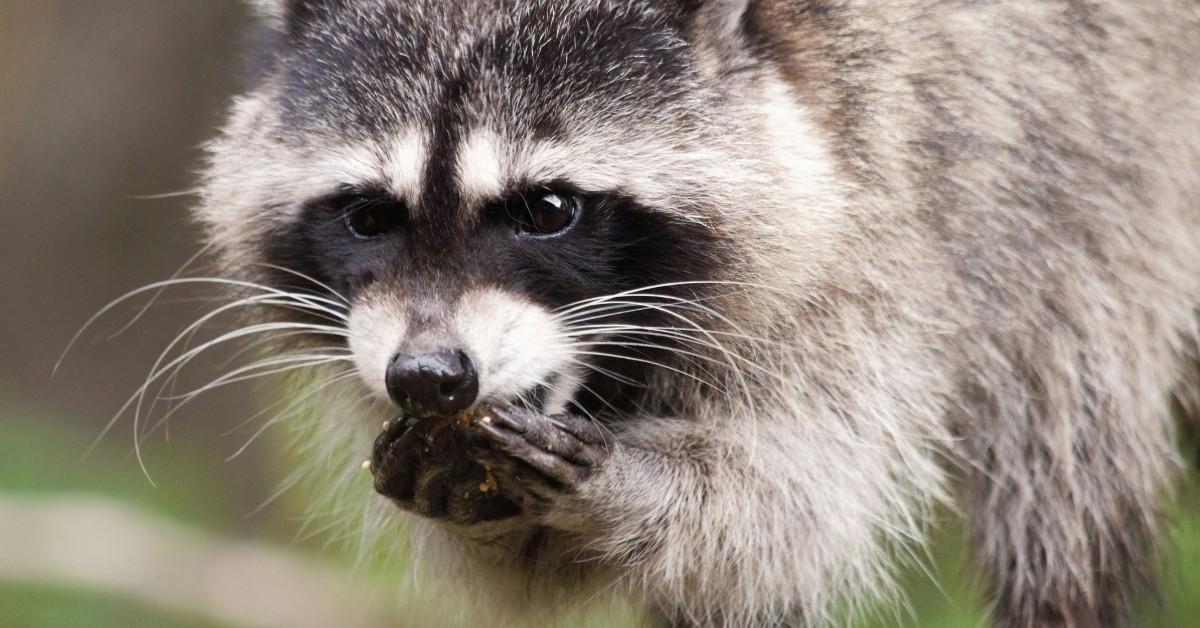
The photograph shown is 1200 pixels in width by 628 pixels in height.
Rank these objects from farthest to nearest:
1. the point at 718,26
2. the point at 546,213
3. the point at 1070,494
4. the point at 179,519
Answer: the point at 179,519 → the point at 1070,494 → the point at 718,26 → the point at 546,213

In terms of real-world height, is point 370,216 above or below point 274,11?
below

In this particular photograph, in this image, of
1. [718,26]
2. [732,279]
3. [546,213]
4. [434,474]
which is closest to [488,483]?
[434,474]

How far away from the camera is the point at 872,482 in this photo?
3264 mm

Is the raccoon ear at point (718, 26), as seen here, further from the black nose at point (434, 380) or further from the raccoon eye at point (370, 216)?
the black nose at point (434, 380)

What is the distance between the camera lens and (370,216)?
2.86 meters

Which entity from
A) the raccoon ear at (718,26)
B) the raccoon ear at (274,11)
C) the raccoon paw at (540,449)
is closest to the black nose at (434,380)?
the raccoon paw at (540,449)

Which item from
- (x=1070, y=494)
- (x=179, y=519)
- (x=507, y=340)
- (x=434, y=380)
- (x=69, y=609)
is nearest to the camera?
(x=434, y=380)

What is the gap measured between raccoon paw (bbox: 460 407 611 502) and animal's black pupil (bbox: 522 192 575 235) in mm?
344

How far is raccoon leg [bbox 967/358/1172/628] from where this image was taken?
363 cm

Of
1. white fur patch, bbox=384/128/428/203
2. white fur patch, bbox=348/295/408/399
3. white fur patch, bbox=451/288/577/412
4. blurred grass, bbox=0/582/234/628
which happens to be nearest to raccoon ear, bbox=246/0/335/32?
white fur patch, bbox=384/128/428/203

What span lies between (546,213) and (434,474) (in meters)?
0.54

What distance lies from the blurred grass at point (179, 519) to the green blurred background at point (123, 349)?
2 centimetres

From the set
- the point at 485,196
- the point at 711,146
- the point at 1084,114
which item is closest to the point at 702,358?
the point at 711,146

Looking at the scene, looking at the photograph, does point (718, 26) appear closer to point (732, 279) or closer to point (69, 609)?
point (732, 279)
